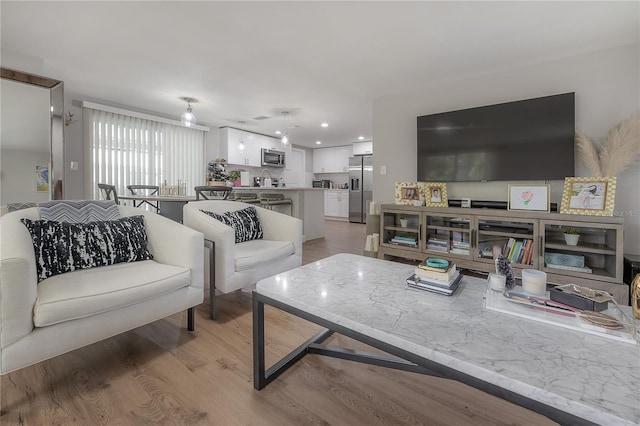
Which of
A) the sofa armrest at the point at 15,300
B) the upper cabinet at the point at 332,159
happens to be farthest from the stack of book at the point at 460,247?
the upper cabinet at the point at 332,159

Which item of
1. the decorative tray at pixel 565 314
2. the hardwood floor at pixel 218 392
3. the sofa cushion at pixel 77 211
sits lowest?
the hardwood floor at pixel 218 392

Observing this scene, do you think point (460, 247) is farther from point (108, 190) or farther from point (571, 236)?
point (108, 190)

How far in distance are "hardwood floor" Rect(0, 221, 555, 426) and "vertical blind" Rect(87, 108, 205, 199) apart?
12.8 ft

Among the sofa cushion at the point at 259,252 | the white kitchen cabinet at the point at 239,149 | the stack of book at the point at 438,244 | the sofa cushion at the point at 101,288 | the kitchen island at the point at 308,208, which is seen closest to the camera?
the sofa cushion at the point at 101,288

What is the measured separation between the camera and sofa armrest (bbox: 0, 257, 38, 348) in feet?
3.65

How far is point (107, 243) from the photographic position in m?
1.75

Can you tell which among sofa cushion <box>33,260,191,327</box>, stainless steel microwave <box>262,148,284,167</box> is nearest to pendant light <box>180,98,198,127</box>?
stainless steel microwave <box>262,148,284,167</box>

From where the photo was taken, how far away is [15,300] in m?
1.14

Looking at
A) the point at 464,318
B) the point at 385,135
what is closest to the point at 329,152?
the point at 385,135

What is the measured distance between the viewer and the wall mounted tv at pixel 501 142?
9.24 feet

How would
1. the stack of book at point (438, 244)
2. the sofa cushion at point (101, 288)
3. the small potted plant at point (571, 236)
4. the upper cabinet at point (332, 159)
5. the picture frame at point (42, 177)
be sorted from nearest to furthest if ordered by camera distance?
the sofa cushion at point (101, 288) → the small potted plant at point (571, 236) → the picture frame at point (42, 177) → the stack of book at point (438, 244) → the upper cabinet at point (332, 159)

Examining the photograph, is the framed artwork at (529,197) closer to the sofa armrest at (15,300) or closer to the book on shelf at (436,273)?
the book on shelf at (436,273)

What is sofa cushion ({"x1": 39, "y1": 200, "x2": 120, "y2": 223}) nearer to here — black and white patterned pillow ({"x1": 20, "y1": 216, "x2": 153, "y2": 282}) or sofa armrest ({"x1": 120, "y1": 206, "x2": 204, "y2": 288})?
black and white patterned pillow ({"x1": 20, "y1": 216, "x2": 153, "y2": 282})

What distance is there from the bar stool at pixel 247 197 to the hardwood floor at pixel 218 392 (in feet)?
8.78
